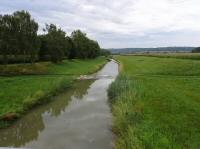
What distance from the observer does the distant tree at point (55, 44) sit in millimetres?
52719

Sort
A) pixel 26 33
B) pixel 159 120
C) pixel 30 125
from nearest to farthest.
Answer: pixel 159 120, pixel 30 125, pixel 26 33

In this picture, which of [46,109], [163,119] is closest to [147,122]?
[163,119]

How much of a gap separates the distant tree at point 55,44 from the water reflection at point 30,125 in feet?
92.8

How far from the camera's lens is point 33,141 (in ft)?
45.3

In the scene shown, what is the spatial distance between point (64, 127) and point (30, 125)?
226cm

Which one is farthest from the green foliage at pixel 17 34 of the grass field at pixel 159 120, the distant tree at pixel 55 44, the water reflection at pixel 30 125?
the grass field at pixel 159 120

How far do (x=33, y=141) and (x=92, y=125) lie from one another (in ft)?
11.7

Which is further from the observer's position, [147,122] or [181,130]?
[147,122]

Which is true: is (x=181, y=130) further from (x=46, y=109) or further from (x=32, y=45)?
(x=32, y=45)

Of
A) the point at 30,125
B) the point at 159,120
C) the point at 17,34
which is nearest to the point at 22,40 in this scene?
the point at 17,34

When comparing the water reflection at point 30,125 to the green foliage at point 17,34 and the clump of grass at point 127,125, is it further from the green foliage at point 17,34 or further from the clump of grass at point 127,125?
the green foliage at point 17,34

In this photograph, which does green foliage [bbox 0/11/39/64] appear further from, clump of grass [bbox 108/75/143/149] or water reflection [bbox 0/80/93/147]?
clump of grass [bbox 108/75/143/149]

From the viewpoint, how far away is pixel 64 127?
51.9 feet

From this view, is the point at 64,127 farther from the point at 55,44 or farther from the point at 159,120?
the point at 55,44
